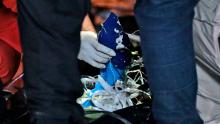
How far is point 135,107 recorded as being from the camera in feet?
3.97

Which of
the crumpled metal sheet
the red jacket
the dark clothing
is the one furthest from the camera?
the red jacket

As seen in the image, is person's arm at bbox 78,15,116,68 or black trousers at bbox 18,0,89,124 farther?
person's arm at bbox 78,15,116,68

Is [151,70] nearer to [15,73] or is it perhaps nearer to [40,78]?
[40,78]

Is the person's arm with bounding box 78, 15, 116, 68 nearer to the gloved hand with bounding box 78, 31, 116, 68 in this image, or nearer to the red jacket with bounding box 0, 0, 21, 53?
the gloved hand with bounding box 78, 31, 116, 68

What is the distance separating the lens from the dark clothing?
88 centimetres

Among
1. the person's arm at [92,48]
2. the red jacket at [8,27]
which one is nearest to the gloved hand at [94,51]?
the person's arm at [92,48]

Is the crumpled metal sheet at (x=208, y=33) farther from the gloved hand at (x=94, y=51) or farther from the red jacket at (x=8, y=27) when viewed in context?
the red jacket at (x=8, y=27)

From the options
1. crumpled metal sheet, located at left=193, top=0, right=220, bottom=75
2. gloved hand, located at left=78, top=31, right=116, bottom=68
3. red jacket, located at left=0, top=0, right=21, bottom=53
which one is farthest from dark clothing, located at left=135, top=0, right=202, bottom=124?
red jacket, located at left=0, top=0, right=21, bottom=53

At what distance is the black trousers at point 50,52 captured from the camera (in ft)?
3.05

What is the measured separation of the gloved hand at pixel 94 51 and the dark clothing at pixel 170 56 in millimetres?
404

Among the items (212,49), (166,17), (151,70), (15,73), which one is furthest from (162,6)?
(15,73)

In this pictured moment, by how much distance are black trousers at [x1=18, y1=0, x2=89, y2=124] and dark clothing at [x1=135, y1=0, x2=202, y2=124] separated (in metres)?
0.17

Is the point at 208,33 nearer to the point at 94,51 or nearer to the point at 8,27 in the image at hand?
the point at 94,51

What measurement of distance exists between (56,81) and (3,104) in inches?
11.9
